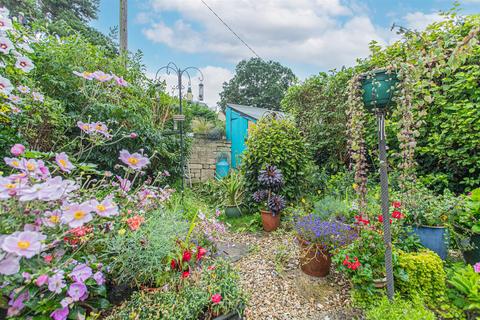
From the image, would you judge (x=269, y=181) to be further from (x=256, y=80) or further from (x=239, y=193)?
(x=256, y=80)

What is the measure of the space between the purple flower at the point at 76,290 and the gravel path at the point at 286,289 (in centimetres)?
107

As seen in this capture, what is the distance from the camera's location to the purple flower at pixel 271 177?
3.18m

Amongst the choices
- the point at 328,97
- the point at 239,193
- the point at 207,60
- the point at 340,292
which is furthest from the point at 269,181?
the point at 207,60

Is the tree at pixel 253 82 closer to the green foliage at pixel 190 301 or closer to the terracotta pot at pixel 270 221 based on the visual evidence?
the terracotta pot at pixel 270 221

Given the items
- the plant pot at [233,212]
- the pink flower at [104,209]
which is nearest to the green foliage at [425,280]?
the pink flower at [104,209]

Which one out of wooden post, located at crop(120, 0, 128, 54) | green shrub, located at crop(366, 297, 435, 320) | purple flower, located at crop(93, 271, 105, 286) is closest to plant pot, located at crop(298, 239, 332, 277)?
green shrub, located at crop(366, 297, 435, 320)

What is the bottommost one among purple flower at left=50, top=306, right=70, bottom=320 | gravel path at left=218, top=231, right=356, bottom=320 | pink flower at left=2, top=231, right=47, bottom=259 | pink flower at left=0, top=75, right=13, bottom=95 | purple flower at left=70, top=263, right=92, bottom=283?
gravel path at left=218, top=231, right=356, bottom=320

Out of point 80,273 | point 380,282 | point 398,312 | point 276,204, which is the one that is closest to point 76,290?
point 80,273

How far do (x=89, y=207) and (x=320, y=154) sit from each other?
167 inches

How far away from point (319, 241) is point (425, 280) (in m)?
0.71

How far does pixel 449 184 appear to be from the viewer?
288 centimetres

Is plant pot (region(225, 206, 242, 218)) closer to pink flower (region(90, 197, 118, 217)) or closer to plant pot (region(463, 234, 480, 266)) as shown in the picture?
plant pot (region(463, 234, 480, 266))

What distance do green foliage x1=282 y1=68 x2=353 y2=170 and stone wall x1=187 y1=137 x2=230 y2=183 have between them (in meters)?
2.17

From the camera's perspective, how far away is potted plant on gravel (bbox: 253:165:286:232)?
10.3 ft
